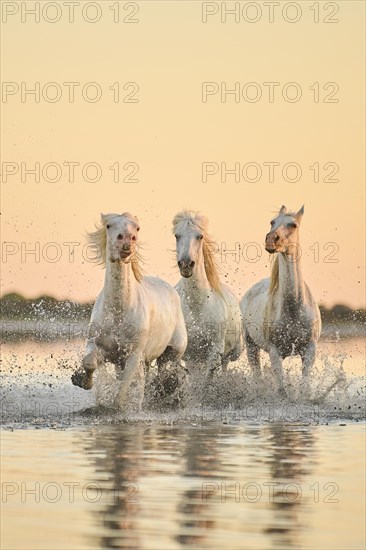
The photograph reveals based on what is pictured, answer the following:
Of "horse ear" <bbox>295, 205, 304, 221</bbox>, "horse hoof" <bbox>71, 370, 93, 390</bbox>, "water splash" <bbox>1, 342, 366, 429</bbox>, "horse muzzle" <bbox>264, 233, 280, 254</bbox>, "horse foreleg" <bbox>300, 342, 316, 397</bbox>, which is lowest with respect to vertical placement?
"water splash" <bbox>1, 342, 366, 429</bbox>

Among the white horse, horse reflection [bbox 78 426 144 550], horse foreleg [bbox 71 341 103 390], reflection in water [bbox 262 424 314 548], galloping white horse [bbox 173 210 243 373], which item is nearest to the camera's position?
horse reflection [bbox 78 426 144 550]

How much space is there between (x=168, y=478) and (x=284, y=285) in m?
8.10

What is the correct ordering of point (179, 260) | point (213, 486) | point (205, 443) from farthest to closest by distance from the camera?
A: point (179, 260)
point (205, 443)
point (213, 486)

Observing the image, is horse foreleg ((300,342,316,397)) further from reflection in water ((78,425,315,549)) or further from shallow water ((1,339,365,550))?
reflection in water ((78,425,315,549))

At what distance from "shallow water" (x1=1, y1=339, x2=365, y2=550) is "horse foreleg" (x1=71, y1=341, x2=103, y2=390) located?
0.87ft

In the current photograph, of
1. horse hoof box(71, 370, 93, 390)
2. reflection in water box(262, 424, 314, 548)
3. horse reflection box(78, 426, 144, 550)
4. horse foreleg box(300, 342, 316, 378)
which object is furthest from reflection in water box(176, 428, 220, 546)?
horse foreleg box(300, 342, 316, 378)

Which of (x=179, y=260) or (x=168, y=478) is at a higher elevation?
(x=179, y=260)

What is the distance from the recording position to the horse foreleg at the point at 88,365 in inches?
653

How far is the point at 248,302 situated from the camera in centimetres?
2202

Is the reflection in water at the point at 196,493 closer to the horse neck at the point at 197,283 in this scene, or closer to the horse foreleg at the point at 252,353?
the horse neck at the point at 197,283

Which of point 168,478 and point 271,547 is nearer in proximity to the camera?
point 271,547

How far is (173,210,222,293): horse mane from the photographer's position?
19.4 m

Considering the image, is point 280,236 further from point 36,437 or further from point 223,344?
point 36,437

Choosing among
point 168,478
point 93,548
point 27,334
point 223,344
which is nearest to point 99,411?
point 223,344
